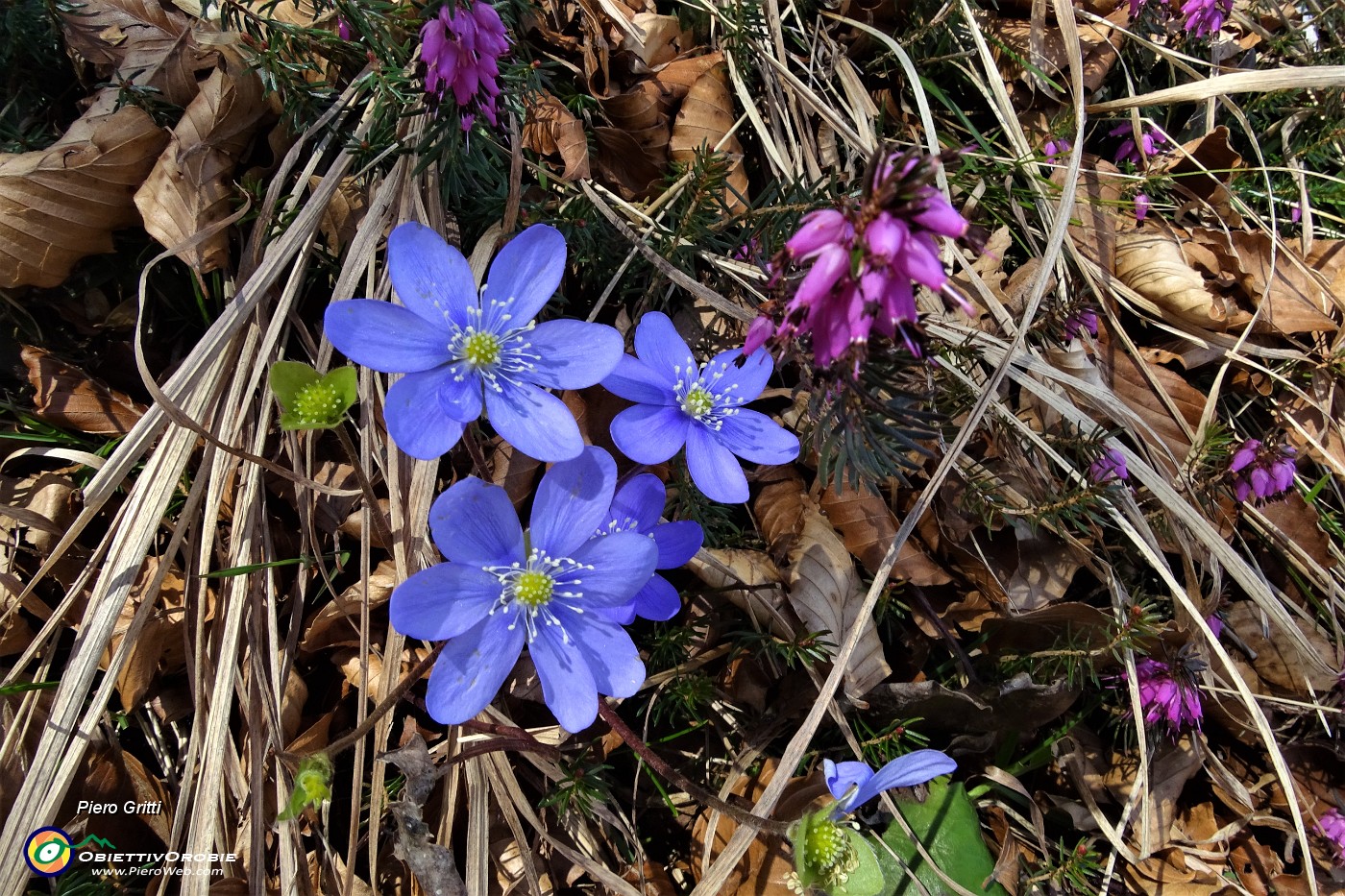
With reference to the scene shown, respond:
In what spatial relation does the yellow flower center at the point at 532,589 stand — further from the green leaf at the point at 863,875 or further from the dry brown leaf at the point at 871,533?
the dry brown leaf at the point at 871,533

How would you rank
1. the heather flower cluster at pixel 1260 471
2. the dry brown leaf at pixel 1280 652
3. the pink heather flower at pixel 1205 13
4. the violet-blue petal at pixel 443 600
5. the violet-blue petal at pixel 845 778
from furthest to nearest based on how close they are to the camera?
the pink heather flower at pixel 1205 13, the dry brown leaf at pixel 1280 652, the heather flower cluster at pixel 1260 471, the violet-blue petal at pixel 845 778, the violet-blue petal at pixel 443 600

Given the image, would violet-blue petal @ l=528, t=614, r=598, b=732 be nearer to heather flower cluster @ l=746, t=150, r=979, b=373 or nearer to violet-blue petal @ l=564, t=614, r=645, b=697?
violet-blue petal @ l=564, t=614, r=645, b=697

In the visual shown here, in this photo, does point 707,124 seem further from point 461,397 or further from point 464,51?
point 461,397

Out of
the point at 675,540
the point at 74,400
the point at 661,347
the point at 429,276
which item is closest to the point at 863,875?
the point at 675,540

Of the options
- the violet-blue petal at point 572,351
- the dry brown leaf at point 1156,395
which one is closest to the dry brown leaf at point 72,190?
the violet-blue petal at point 572,351

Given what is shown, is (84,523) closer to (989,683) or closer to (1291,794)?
(989,683)
